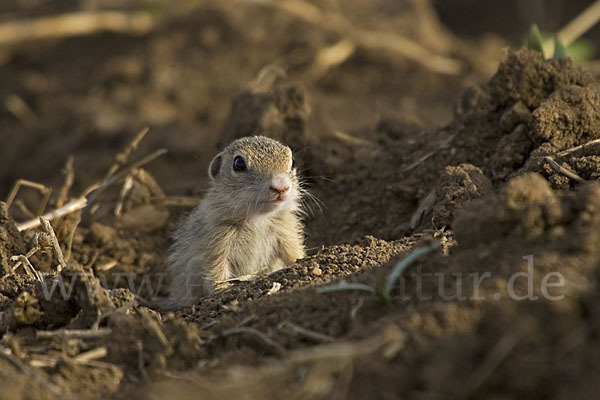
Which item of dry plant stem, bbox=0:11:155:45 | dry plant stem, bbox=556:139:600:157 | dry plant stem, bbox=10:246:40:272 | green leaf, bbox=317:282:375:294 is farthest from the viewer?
dry plant stem, bbox=0:11:155:45

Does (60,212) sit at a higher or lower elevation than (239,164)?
lower

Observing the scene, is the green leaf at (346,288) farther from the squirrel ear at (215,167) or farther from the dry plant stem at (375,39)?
the dry plant stem at (375,39)

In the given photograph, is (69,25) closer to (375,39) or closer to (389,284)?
(375,39)

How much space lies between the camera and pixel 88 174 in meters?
8.88

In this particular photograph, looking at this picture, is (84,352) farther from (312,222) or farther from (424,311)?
(312,222)

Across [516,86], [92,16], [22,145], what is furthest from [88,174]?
[516,86]

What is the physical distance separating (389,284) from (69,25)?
8.47 meters

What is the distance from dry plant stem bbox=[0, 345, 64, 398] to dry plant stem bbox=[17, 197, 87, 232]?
2.42 meters

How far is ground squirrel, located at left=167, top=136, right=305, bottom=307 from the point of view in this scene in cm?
595

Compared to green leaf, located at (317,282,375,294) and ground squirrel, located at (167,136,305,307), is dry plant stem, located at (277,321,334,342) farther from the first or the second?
ground squirrel, located at (167,136,305,307)

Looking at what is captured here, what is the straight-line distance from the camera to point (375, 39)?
404 inches

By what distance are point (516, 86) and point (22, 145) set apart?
7.03 m

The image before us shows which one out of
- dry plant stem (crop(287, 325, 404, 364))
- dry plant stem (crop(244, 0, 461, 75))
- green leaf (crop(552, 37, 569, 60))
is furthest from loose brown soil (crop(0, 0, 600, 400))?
green leaf (crop(552, 37, 569, 60))

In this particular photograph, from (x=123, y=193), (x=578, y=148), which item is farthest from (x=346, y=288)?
(x=123, y=193)
